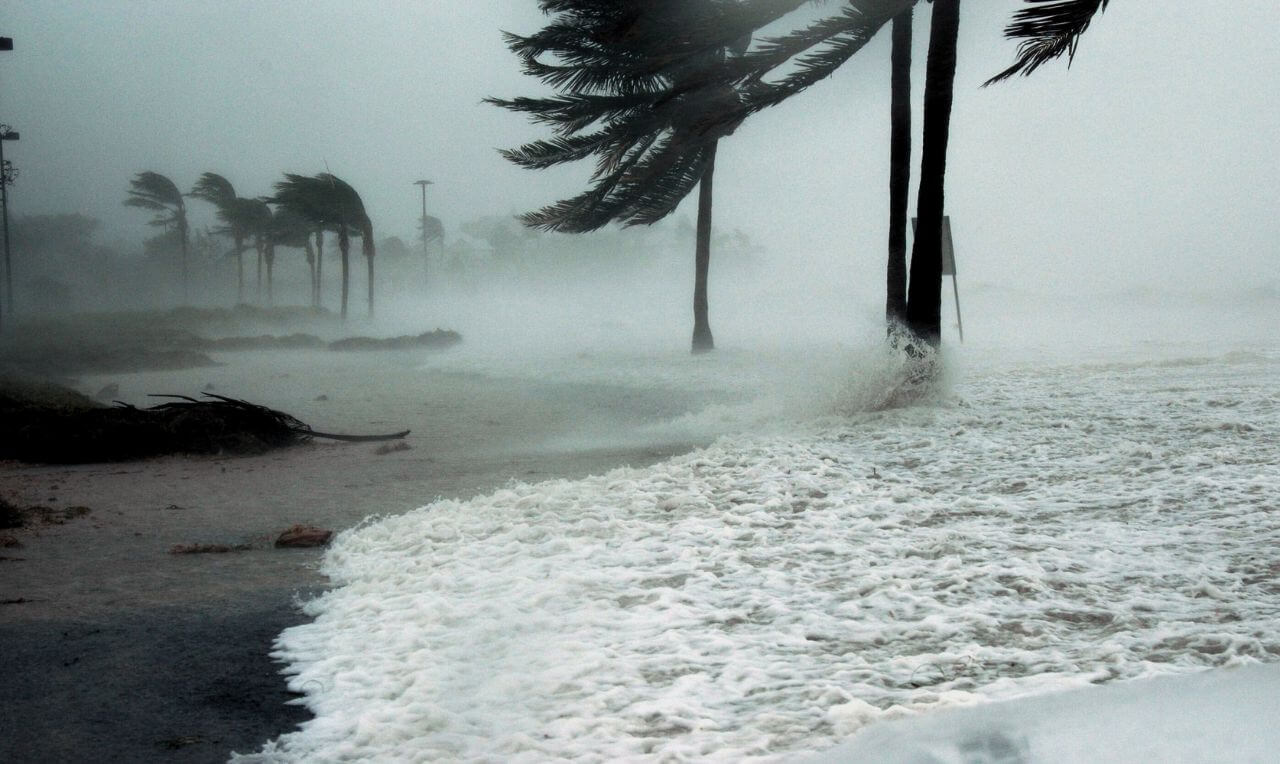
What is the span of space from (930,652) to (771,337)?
1955 centimetres

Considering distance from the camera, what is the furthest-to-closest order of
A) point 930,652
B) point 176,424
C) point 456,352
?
point 456,352
point 176,424
point 930,652

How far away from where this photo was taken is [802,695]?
91.4 inches

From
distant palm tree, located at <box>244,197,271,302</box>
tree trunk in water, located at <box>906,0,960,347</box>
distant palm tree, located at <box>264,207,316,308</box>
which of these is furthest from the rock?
distant palm tree, located at <box>244,197,271,302</box>

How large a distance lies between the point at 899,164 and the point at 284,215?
39770 mm

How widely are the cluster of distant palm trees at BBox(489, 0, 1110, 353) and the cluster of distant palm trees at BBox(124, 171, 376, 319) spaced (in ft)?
84.9

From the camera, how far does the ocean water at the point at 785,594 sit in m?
2.29

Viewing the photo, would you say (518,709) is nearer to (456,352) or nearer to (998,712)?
(998,712)

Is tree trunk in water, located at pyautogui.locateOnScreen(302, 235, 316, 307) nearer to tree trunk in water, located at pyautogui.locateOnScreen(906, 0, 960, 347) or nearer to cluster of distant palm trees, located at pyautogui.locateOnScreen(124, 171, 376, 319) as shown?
cluster of distant palm trees, located at pyautogui.locateOnScreen(124, 171, 376, 319)

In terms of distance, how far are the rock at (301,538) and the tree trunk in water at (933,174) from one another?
5.85 metres

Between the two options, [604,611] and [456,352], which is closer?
[604,611]

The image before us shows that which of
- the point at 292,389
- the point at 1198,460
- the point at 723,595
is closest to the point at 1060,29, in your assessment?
the point at 1198,460

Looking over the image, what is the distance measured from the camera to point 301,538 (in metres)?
4.52

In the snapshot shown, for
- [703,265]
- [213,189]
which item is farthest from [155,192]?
[703,265]

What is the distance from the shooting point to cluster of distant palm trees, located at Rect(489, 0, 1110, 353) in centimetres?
828
